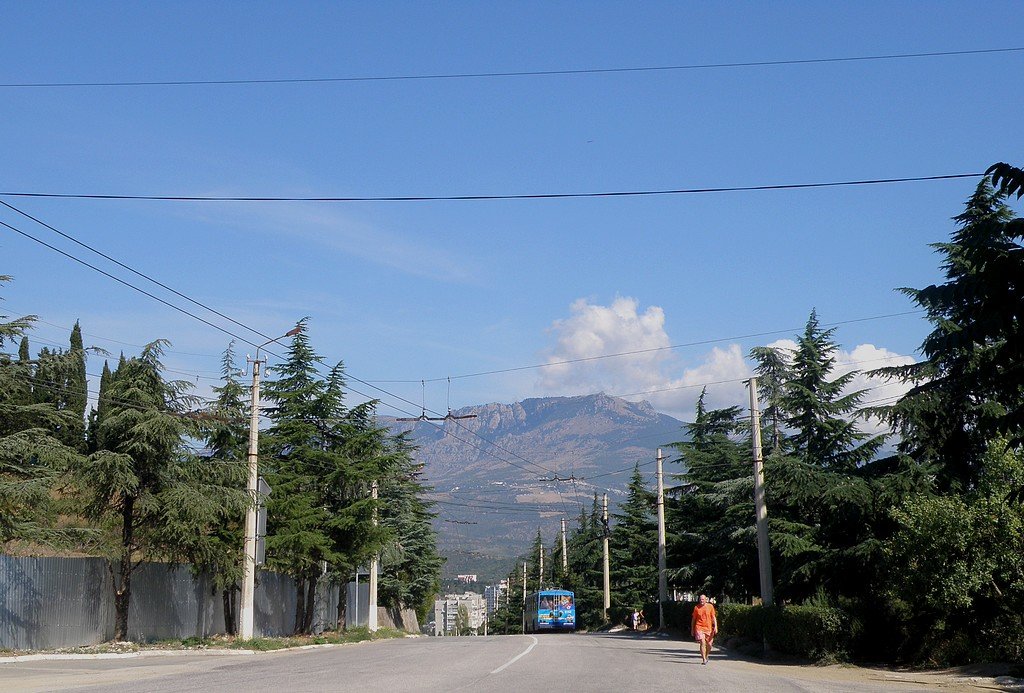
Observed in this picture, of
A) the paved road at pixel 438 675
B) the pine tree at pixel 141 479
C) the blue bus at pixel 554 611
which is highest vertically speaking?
the pine tree at pixel 141 479

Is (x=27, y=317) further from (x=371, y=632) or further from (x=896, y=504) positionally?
(x=371, y=632)

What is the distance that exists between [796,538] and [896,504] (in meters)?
4.89

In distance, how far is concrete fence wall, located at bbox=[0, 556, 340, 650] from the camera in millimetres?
24312

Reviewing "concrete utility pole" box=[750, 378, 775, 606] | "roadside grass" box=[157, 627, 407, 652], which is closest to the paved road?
"roadside grass" box=[157, 627, 407, 652]

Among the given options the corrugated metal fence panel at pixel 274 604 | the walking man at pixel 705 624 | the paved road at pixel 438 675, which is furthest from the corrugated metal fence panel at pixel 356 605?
the walking man at pixel 705 624

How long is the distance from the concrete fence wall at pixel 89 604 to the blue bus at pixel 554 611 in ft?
134

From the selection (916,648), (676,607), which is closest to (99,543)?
(916,648)

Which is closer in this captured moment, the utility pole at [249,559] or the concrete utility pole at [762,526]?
the utility pole at [249,559]

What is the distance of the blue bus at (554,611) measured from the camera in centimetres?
7400

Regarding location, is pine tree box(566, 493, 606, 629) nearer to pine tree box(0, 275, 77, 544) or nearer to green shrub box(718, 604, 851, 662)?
green shrub box(718, 604, 851, 662)

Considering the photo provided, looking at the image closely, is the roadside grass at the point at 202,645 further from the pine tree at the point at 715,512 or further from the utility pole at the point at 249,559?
the pine tree at the point at 715,512

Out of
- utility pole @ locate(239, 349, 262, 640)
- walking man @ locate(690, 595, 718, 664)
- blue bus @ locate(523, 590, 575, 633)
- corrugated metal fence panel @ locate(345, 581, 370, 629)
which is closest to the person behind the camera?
walking man @ locate(690, 595, 718, 664)

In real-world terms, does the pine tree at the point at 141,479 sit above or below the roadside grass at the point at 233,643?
above

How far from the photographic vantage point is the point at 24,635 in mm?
24422
